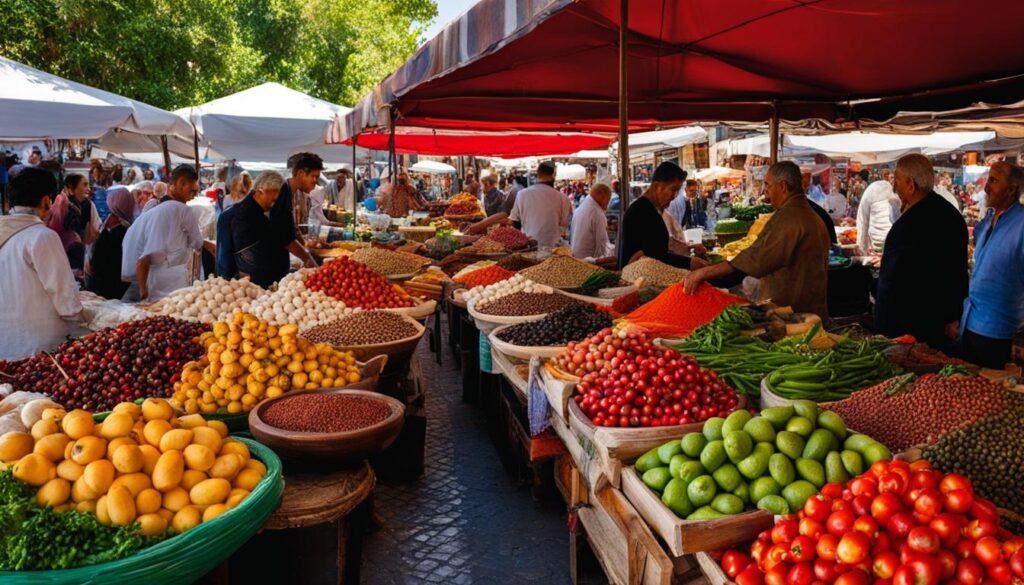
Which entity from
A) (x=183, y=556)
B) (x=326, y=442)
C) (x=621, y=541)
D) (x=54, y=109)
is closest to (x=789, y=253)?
(x=621, y=541)

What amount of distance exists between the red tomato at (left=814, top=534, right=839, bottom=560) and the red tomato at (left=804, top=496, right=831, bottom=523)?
8 centimetres

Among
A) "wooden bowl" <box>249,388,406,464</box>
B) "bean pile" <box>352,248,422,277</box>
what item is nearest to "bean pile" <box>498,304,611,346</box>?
"wooden bowl" <box>249,388,406,464</box>

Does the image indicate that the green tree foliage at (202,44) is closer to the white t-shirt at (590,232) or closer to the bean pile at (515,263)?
the white t-shirt at (590,232)

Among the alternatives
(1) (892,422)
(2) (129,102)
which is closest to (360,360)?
(1) (892,422)

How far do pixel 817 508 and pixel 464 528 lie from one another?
95.2 inches

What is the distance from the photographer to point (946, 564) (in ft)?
5.92

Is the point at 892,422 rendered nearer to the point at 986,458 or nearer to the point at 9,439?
the point at 986,458

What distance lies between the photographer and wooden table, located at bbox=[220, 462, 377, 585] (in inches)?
107

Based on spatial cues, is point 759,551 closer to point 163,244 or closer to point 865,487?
point 865,487

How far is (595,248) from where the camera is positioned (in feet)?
29.0

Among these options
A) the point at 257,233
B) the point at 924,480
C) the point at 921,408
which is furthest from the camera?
the point at 257,233

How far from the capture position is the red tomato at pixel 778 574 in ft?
6.40

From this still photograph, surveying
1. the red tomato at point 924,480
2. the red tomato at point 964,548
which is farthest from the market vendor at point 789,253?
the red tomato at point 964,548

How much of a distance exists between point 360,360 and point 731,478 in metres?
2.57
